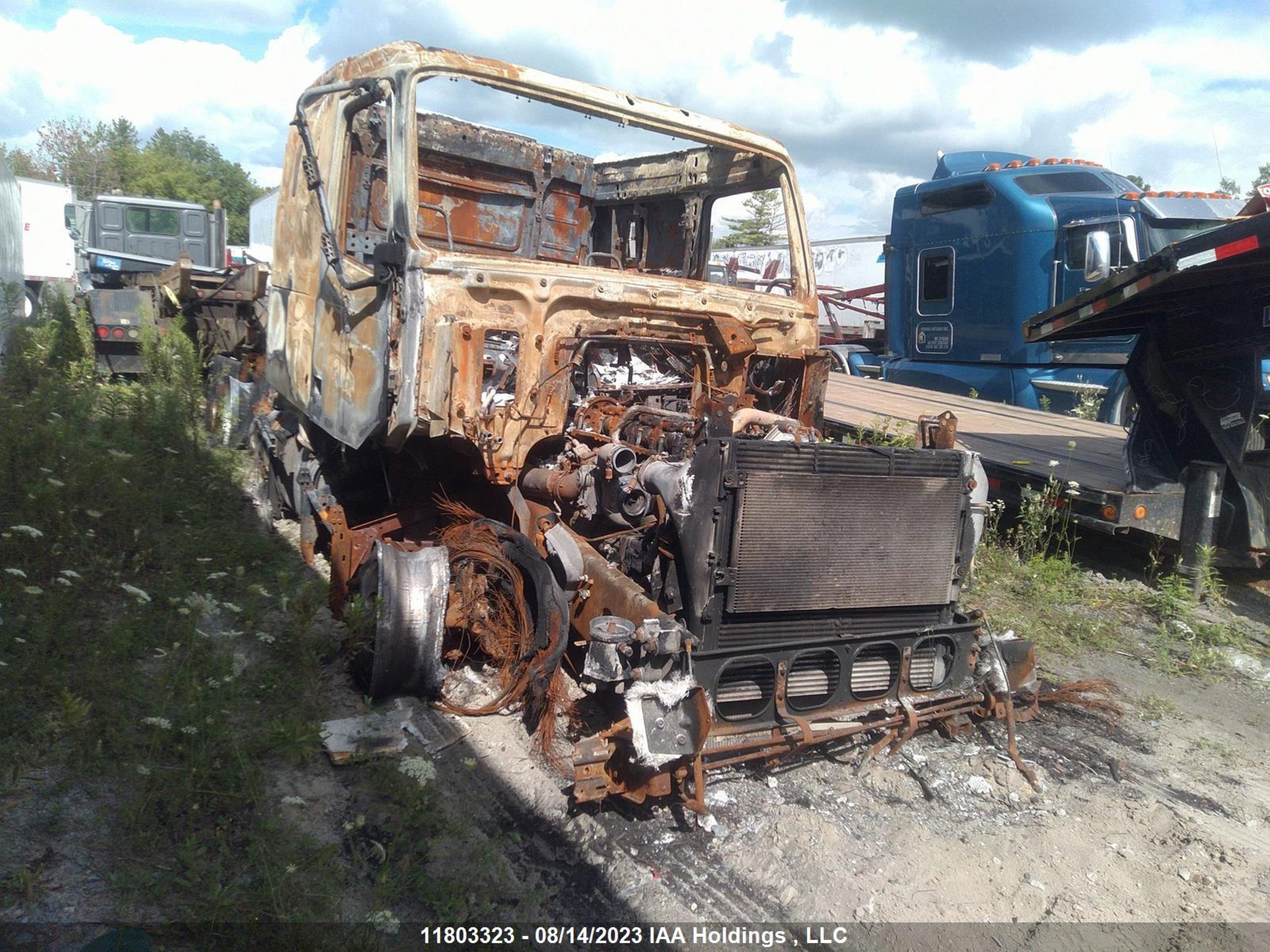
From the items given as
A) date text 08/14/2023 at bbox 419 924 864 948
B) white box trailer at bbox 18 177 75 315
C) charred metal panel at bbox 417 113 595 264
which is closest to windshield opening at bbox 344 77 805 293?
charred metal panel at bbox 417 113 595 264

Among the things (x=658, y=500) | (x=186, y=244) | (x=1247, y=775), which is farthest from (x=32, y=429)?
(x=186, y=244)

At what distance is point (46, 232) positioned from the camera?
24.8 m

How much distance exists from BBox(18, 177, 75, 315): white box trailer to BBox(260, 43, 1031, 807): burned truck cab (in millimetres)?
24561

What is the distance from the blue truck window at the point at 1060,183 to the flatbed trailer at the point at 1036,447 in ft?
8.08

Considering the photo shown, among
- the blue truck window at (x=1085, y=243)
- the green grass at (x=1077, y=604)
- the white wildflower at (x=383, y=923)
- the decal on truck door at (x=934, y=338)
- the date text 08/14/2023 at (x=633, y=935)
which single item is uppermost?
the blue truck window at (x=1085, y=243)

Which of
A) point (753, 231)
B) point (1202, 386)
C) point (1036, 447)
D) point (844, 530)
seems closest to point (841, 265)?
point (753, 231)

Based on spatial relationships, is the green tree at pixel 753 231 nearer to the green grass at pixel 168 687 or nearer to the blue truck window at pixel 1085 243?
the blue truck window at pixel 1085 243

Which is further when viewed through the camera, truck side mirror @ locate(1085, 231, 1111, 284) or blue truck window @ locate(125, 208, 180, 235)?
blue truck window @ locate(125, 208, 180, 235)

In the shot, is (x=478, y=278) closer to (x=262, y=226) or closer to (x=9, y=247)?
(x=9, y=247)

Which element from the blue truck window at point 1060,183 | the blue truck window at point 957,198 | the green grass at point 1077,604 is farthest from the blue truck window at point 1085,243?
the green grass at point 1077,604

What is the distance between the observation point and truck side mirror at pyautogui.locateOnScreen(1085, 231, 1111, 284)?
880 centimetres

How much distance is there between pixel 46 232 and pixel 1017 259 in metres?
25.5

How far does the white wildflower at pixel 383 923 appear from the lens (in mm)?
2439

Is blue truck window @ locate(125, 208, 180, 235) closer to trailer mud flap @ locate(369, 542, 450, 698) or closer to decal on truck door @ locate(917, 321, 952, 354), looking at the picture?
decal on truck door @ locate(917, 321, 952, 354)
